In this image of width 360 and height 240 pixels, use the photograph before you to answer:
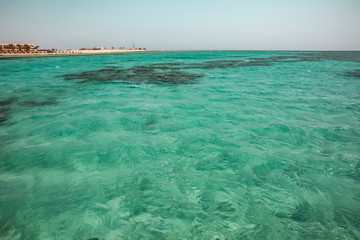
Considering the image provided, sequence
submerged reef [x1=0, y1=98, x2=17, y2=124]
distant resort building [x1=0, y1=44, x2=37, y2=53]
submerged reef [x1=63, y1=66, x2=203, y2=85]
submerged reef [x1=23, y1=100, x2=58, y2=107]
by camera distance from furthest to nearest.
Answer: distant resort building [x1=0, y1=44, x2=37, y2=53] < submerged reef [x1=63, y1=66, x2=203, y2=85] < submerged reef [x1=23, y1=100, x2=58, y2=107] < submerged reef [x1=0, y1=98, x2=17, y2=124]

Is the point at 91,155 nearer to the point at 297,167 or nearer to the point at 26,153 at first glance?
the point at 26,153

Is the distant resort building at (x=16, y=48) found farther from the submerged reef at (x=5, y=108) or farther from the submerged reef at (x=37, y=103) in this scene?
the submerged reef at (x=37, y=103)

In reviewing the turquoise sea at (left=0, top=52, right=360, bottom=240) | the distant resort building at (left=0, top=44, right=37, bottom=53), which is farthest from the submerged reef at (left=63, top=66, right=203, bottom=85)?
the distant resort building at (left=0, top=44, right=37, bottom=53)

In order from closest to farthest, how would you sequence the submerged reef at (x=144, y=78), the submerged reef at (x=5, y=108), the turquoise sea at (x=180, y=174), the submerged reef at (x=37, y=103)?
1. the turquoise sea at (x=180, y=174)
2. the submerged reef at (x=5, y=108)
3. the submerged reef at (x=37, y=103)
4. the submerged reef at (x=144, y=78)

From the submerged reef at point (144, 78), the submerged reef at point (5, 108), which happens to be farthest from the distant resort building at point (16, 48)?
the submerged reef at point (5, 108)

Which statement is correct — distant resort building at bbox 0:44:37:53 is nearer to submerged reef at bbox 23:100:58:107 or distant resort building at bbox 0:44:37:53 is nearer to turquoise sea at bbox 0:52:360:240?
submerged reef at bbox 23:100:58:107

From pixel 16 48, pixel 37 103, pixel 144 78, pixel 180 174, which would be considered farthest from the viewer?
pixel 16 48

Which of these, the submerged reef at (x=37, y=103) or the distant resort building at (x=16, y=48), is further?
the distant resort building at (x=16, y=48)

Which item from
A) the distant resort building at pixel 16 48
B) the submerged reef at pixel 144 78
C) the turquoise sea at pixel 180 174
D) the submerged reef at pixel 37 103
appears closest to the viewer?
the turquoise sea at pixel 180 174

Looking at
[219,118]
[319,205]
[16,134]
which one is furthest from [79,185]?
[219,118]

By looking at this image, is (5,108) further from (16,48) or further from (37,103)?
(16,48)

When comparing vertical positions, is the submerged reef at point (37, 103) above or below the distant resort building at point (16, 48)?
below

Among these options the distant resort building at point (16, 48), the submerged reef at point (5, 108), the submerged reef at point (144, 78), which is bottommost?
the submerged reef at point (5, 108)

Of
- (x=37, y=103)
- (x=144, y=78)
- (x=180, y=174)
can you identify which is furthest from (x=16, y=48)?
(x=180, y=174)
